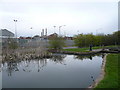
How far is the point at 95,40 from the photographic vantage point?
141 feet

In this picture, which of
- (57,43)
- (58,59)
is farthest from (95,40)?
(58,59)

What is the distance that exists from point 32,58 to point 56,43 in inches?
409

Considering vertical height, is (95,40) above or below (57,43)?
above

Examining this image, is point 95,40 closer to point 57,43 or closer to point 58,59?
point 57,43

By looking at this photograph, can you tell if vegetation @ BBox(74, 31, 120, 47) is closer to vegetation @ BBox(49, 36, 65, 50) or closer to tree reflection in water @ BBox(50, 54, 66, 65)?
vegetation @ BBox(49, 36, 65, 50)

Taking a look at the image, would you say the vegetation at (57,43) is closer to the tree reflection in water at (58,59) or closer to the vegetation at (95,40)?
the tree reflection in water at (58,59)

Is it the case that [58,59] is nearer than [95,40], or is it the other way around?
[58,59]

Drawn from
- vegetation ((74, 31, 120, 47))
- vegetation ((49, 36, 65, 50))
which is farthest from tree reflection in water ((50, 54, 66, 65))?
vegetation ((74, 31, 120, 47))

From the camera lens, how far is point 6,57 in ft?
52.7

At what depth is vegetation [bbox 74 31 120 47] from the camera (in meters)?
37.6

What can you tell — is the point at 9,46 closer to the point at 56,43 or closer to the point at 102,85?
the point at 56,43

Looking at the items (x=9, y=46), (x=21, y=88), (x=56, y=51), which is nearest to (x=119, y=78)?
(x=21, y=88)

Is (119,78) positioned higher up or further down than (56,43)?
further down

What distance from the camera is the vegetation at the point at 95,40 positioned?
37562mm
